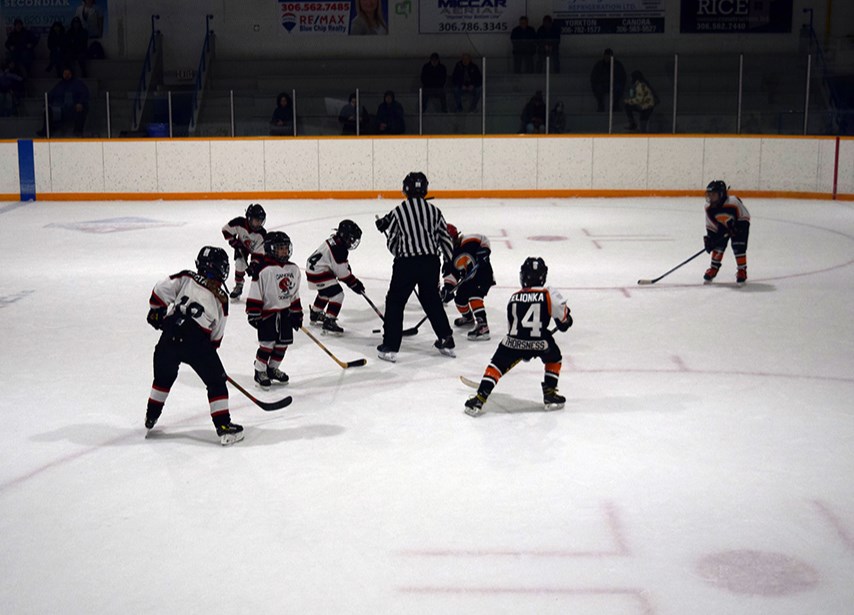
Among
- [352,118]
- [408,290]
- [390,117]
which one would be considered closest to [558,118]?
[390,117]

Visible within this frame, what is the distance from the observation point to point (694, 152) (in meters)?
16.1

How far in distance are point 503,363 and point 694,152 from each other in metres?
11.2

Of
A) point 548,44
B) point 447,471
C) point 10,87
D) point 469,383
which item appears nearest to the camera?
point 447,471

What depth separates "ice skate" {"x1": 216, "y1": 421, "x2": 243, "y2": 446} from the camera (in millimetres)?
5230

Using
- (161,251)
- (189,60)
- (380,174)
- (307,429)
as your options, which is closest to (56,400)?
(307,429)

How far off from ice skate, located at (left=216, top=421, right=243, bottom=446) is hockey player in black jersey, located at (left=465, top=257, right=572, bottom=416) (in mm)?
1204

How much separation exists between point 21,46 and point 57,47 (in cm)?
57

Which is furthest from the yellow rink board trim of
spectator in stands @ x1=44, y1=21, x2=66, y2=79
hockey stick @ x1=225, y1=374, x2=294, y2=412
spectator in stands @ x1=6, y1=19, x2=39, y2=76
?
hockey stick @ x1=225, y1=374, x2=294, y2=412

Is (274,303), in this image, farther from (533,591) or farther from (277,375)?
(533,591)

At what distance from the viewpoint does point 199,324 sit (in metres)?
5.14

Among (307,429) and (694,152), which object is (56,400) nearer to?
(307,429)

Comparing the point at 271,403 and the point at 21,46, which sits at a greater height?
the point at 21,46

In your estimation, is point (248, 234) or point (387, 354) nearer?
point (387, 354)

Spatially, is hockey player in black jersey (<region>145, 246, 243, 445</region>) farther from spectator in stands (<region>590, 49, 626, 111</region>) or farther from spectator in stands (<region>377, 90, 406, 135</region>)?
spectator in stands (<region>590, 49, 626, 111</region>)
